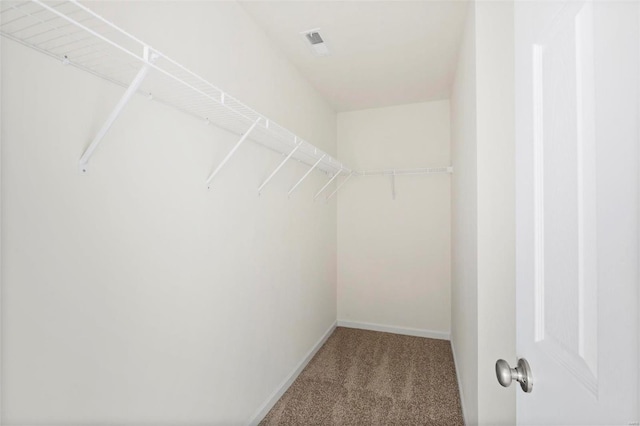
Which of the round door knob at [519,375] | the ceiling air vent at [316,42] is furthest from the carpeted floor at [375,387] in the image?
the ceiling air vent at [316,42]

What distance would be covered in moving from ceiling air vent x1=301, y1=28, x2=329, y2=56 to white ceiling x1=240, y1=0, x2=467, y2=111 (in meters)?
0.03

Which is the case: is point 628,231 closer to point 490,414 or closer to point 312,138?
point 490,414

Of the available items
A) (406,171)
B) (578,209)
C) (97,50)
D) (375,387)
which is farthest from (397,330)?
(97,50)

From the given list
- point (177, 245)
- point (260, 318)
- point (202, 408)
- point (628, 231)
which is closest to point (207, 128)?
point (177, 245)

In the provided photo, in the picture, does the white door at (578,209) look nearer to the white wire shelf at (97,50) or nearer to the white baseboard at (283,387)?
the white wire shelf at (97,50)

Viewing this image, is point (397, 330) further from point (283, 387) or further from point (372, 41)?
point (372, 41)

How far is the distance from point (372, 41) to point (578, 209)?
2056 millimetres

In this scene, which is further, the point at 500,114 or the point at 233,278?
the point at 233,278

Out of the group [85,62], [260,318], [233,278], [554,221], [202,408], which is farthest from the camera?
[260,318]

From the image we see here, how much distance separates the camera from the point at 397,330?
348cm

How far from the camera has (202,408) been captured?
1.51m

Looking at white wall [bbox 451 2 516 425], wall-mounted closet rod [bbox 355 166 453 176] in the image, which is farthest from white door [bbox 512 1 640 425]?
wall-mounted closet rod [bbox 355 166 453 176]

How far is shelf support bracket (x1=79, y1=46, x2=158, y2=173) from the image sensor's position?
2.65 ft

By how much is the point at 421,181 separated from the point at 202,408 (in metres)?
2.86
